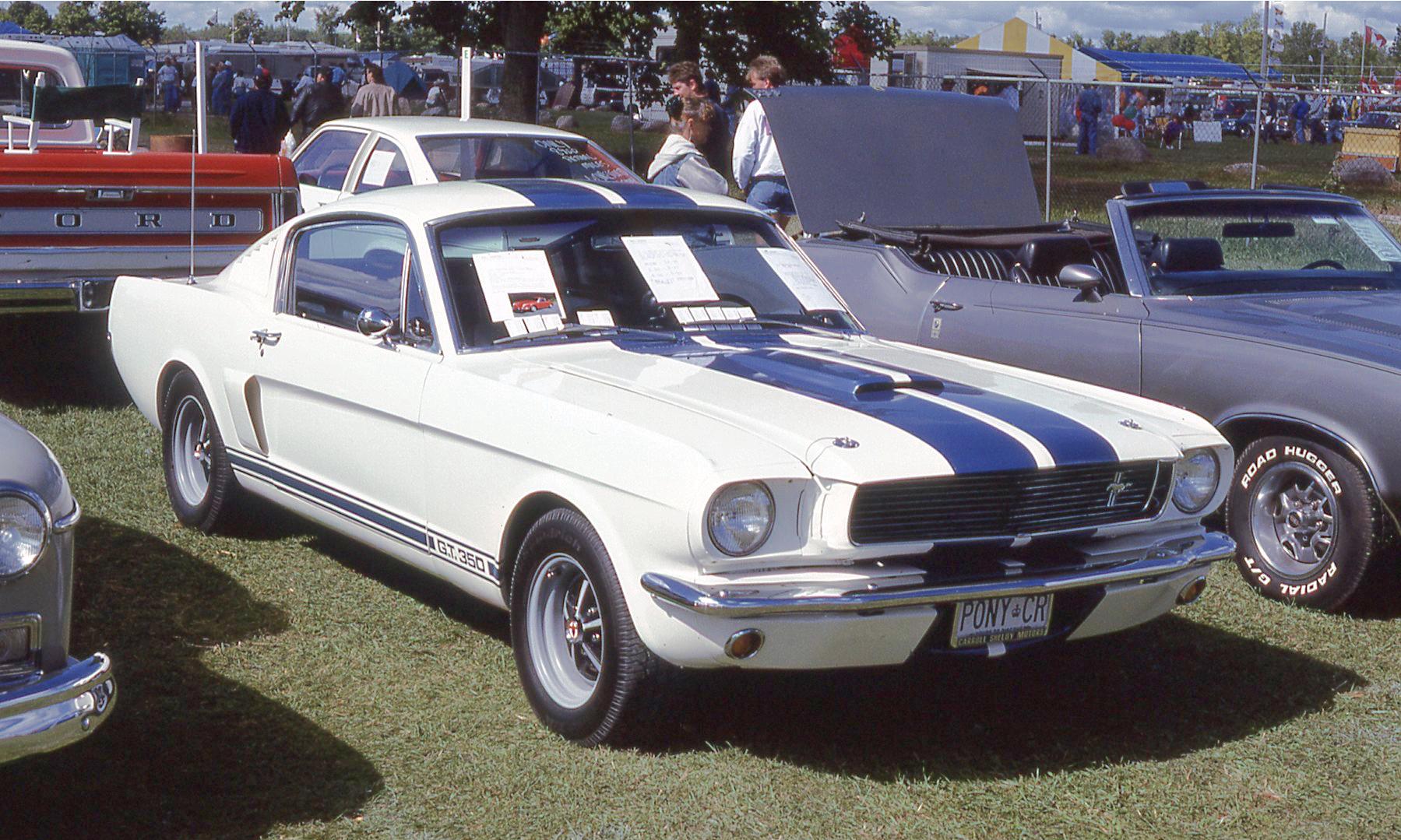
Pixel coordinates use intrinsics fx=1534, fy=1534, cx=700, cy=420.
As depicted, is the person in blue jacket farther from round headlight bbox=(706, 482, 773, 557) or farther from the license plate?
round headlight bbox=(706, 482, 773, 557)

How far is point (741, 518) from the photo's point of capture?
373 centimetres

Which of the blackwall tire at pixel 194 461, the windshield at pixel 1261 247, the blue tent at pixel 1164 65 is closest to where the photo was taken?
the blackwall tire at pixel 194 461

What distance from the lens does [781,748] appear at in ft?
13.8

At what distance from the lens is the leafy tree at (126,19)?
100500 mm

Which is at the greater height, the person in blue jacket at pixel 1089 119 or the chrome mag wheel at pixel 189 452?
the person in blue jacket at pixel 1089 119

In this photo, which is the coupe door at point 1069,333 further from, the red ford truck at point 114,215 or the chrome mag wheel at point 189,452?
the red ford truck at point 114,215

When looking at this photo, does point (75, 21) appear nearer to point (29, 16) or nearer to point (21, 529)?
point (29, 16)

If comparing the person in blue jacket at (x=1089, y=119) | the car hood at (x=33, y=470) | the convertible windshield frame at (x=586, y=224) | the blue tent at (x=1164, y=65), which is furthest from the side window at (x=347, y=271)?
the blue tent at (x=1164, y=65)

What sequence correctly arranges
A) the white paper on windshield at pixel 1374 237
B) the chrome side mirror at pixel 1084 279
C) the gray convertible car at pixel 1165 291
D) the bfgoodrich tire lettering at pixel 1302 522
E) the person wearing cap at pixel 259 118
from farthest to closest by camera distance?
1. the person wearing cap at pixel 259 118
2. the white paper on windshield at pixel 1374 237
3. the chrome side mirror at pixel 1084 279
4. the gray convertible car at pixel 1165 291
5. the bfgoodrich tire lettering at pixel 1302 522

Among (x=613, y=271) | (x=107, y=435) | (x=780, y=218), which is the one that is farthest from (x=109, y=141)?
(x=613, y=271)

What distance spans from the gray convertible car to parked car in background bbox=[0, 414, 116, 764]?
4.14 meters

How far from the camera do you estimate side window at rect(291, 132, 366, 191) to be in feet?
34.6

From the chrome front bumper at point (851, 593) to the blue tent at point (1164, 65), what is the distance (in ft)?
183

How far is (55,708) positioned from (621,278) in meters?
2.40
